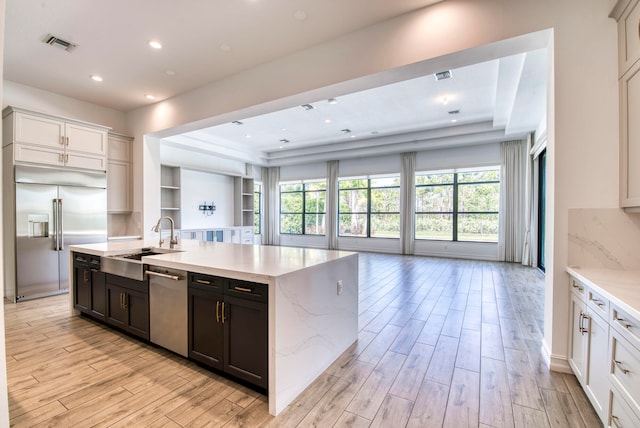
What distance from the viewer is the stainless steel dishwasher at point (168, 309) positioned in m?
2.62

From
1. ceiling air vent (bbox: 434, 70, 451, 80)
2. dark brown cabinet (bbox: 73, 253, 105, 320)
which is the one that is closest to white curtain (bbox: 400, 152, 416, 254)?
ceiling air vent (bbox: 434, 70, 451, 80)

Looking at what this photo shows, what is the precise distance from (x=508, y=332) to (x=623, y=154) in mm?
1995

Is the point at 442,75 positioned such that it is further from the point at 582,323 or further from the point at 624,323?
the point at 624,323

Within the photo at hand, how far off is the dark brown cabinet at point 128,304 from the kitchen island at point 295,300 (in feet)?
1.04

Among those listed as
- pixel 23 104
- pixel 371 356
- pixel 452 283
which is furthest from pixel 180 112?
pixel 452 283

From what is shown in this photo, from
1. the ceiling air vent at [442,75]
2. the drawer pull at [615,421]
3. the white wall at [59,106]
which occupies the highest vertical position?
the ceiling air vent at [442,75]

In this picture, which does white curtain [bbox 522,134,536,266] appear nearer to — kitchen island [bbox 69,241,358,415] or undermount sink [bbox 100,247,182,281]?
kitchen island [bbox 69,241,358,415]

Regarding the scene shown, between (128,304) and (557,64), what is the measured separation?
14.8 ft

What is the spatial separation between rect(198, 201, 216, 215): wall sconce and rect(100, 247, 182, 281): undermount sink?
5175mm

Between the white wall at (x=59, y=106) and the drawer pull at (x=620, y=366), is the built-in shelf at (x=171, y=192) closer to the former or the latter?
the white wall at (x=59, y=106)

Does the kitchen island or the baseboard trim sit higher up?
the kitchen island

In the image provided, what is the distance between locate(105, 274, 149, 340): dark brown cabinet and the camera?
2.95m

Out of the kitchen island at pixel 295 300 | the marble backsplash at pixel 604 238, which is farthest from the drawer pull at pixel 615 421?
the kitchen island at pixel 295 300

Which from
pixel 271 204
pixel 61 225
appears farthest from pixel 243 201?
pixel 61 225
